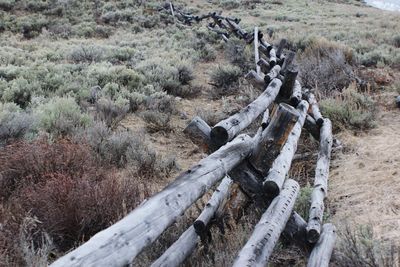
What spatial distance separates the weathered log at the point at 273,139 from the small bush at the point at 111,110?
12.9 ft

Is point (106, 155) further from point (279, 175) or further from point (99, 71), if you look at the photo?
point (99, 71)

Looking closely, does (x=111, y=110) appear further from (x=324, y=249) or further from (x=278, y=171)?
(x=324, y=249)

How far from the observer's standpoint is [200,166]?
261 cm

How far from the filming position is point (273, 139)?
346 cm

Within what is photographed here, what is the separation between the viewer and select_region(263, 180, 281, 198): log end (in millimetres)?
3160

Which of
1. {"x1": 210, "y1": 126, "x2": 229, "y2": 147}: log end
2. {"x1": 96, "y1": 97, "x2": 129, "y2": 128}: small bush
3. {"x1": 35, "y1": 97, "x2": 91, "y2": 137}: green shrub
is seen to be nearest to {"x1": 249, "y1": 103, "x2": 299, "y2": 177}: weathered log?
{"x1": 210, "y1": 126, "x2": 229, "y2": 147}: log end

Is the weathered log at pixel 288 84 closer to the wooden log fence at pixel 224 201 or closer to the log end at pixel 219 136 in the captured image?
the wooden log fence at pixel 224 201

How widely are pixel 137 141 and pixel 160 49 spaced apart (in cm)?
881

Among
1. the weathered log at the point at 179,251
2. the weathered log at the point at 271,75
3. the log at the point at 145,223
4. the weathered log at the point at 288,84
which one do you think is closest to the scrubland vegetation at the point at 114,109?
the weathered log at the point at 179,251

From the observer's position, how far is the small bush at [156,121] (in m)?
7.11

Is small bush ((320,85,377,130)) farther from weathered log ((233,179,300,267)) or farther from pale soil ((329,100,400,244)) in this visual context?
weathered log ((233,179,300,267))

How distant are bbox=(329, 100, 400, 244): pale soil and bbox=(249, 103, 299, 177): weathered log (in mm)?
1003

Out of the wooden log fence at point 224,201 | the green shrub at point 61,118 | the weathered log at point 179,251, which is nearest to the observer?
the wooden log fence at point 224,201

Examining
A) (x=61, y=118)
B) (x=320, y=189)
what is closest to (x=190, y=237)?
(x=320, y=189)
